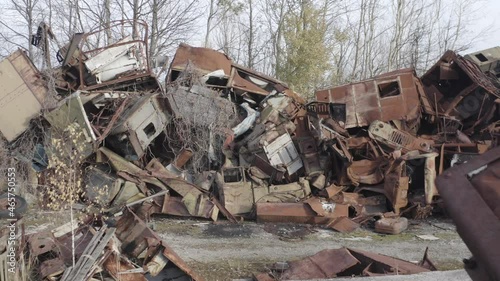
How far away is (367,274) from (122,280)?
102 inches

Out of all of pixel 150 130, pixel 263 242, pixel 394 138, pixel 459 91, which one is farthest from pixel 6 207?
pixel 459 91

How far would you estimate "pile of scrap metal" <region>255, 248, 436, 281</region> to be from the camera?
17.0 feet

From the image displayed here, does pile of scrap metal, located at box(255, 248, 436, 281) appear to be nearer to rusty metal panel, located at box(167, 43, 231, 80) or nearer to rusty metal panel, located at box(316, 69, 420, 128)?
rusty metal panel, located at box(316, 69, 420, 128)

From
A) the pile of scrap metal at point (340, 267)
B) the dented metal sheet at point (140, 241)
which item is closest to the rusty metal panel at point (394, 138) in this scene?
the pile of scrap metal at point (340, 267)

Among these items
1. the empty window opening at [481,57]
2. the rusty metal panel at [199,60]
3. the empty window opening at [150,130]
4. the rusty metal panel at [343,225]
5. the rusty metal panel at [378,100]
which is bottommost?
the rusty metal panel at [343,225]

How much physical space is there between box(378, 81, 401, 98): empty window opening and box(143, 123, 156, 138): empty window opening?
4.82 m

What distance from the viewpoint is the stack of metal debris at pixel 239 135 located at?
8320mm

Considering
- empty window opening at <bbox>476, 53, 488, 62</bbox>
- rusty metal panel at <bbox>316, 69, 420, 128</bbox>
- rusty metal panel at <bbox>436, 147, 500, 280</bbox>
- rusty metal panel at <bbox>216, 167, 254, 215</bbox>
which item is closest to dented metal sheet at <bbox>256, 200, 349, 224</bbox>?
rusty metal panel at <bbox>216, 167, 254, 215</bbox>

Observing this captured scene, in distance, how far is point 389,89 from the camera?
10.1m

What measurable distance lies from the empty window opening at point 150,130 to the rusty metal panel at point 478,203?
7.49 m

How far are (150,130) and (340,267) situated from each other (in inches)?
200

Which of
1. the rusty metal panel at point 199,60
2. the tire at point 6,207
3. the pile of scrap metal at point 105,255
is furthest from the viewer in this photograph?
the rusty metal panel at point 199,60

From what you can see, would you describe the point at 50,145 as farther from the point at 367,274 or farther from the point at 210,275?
the point at 367,274

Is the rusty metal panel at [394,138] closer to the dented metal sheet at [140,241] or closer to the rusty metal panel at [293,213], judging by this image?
the rusty metal panel at [293,213]
